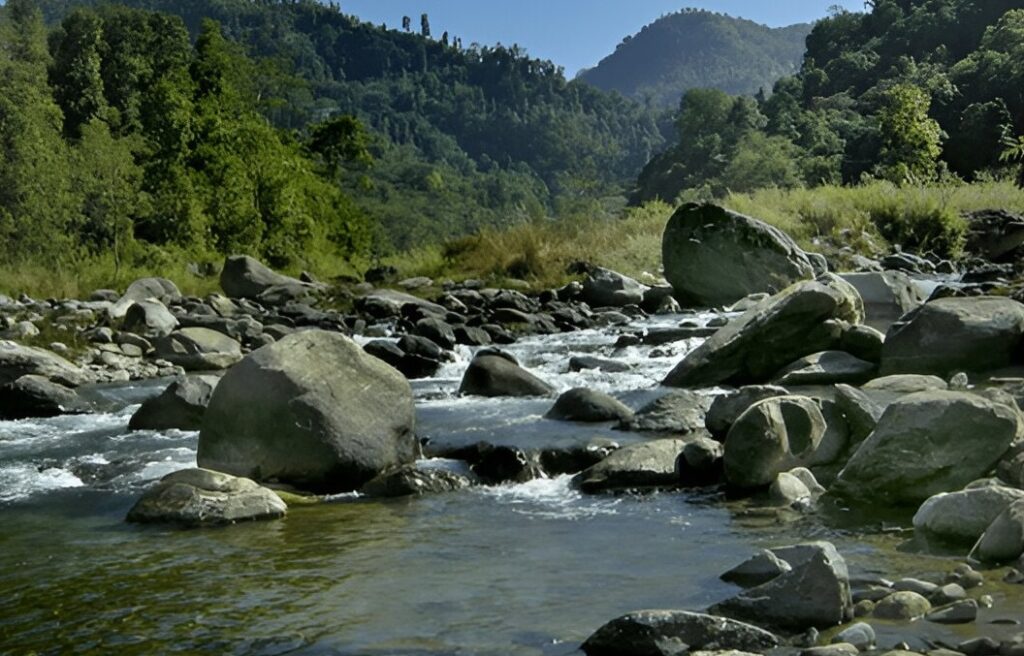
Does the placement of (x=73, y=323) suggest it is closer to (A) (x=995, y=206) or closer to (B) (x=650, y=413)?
(B) (x=650, y=413)

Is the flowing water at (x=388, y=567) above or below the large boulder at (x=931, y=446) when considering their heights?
below

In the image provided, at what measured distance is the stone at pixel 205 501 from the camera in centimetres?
704

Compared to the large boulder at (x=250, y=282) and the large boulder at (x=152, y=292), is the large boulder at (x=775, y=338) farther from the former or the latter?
the large boulder at (x=250, y=282)

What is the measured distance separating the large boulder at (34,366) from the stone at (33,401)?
43.6 inches

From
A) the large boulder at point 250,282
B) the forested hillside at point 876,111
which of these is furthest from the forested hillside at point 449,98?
the large boulder at point 250,282

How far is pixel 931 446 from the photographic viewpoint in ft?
20.4

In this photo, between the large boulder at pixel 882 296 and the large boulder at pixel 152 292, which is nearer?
the large boulder at pixel 882 296

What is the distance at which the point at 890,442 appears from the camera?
20.9 feet

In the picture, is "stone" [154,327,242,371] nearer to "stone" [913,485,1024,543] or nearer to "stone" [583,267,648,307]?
"stone" [583,267,648,307]

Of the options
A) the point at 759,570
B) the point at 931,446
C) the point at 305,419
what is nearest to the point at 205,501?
the point at 305,419

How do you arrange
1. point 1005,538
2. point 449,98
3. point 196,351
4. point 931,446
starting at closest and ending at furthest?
point 1005,538, point 931,446, point 196,351, point 449,98

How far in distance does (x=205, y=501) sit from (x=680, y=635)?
159 inches

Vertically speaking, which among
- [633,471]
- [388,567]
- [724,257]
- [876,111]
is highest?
[876,111]

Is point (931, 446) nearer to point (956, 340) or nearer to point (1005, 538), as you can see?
point (1005, 538)
